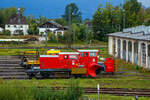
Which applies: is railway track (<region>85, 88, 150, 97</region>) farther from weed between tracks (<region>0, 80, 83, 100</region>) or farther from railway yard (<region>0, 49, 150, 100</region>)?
weed between tracks (<region>0, 80, 83, 100</region>)

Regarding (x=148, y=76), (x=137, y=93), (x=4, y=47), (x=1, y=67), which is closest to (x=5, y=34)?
(x=4, y=47)

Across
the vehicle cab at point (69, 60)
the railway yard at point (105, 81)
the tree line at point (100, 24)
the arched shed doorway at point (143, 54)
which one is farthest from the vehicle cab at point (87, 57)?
the tree line at point (100, 24)

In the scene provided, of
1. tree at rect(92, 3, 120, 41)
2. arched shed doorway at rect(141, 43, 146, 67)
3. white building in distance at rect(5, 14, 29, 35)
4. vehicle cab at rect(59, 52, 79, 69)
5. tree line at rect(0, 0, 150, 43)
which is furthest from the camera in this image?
tree at rect(92, 3, 120, 41)

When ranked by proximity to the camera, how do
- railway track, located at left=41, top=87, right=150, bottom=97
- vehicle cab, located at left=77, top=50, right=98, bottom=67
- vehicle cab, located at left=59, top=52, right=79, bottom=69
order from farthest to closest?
1. vehicle cab, located at left=77, top=50, right=98, bottom=67
2. vehicle cab, located at left=59, top=52, right=79, bottom=69
3. railway track, located at left=41, top=87, right=150, bottom=97

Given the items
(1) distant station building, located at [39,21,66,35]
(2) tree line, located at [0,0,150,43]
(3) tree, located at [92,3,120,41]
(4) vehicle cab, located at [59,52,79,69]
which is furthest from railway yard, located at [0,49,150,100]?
(1) distant station building, located at [39,21,66,35]

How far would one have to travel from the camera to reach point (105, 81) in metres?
19.8

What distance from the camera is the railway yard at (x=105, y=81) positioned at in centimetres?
1576

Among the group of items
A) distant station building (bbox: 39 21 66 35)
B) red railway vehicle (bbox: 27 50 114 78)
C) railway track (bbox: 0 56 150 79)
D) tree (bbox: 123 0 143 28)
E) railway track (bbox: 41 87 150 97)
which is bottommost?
railway track (bbox: 41 87 150 97)

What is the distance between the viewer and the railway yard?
15758 mm

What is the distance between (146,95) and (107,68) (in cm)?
676

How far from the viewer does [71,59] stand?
2084cm

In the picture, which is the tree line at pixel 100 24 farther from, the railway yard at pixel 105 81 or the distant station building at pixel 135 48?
the railway yard at pixel 105 81

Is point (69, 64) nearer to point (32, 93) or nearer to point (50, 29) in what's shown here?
point (32, 93)

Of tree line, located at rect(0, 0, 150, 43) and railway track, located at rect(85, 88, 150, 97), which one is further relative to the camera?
tree line, located at rect(0, 0, 150, 43)
